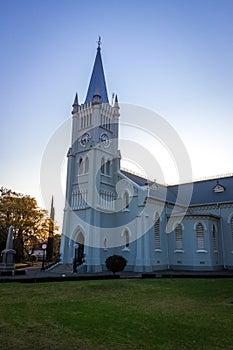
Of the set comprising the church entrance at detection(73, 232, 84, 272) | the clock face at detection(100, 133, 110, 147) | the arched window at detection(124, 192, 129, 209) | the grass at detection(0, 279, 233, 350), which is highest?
the clock face at detection(100, 133, 110, 147)

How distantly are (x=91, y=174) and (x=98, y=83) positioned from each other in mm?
15351

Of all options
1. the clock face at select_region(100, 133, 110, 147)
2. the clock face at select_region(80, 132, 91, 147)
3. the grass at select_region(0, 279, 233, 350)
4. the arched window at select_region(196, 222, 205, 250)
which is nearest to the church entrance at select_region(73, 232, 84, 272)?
the clock face at select_region(80, 132, 91, 147)

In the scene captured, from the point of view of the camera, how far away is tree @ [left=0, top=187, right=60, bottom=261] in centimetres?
4166

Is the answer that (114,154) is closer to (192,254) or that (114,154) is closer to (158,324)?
(192,254)

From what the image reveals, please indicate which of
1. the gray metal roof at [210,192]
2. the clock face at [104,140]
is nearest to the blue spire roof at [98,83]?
the clock face at [104,140]

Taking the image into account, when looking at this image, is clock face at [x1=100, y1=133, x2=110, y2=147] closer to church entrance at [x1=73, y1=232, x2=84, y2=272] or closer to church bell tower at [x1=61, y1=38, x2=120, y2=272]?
church bell tower at [x1=61, y1=38, x2=120, y2=272]

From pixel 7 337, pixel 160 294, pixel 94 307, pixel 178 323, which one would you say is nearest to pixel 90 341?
pixel 7 337

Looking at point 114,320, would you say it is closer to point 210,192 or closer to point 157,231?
point 157,231

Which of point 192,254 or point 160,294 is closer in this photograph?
point 160,294

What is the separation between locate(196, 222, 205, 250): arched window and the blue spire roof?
71.5 ft

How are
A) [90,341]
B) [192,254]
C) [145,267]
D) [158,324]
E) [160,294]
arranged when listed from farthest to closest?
[192,254]
[145,267]
[160,294]
[158,324]
[90,341]

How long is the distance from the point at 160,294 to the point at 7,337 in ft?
29.2

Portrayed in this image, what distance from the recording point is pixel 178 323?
8.32 meters

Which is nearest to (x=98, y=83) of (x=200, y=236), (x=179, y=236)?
(x=179, y=236)
